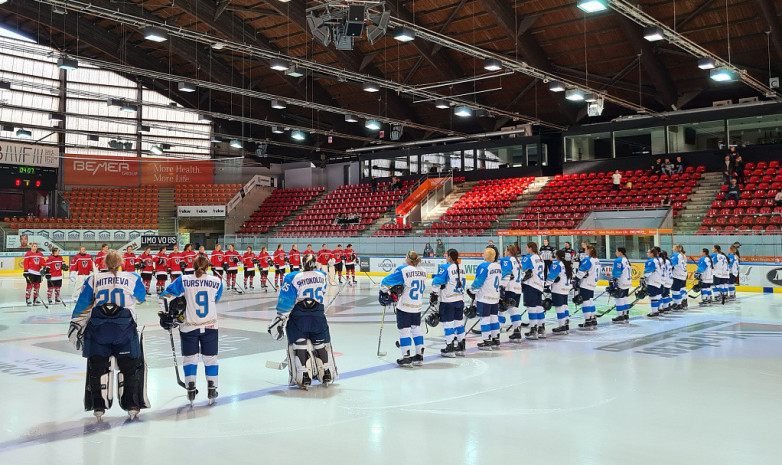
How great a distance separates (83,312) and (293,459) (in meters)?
2.52

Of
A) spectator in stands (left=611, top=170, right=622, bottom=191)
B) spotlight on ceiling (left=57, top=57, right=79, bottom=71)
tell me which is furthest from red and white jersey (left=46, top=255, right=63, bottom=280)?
spectator in stands (left=611, top=170, right=622, bottom=191)

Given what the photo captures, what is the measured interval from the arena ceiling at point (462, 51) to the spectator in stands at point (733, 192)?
451 cm

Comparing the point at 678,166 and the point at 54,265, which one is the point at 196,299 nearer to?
the point at 54,265

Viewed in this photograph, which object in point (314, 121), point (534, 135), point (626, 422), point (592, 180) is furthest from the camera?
point (314, 121)

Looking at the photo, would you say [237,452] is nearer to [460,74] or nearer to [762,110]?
[460,74]

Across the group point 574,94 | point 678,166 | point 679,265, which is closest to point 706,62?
point 574,94

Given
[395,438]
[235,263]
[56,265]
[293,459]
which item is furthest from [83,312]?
[235,263]

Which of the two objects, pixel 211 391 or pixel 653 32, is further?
pixel 653 32

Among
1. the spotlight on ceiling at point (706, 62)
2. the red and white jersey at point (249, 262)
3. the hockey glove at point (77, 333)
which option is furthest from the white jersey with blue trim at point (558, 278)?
the red and white jersey at point (249, 262)

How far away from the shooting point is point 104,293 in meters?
5.45

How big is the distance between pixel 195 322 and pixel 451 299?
139 inches

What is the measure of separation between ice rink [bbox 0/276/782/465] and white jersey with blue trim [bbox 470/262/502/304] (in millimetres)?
790

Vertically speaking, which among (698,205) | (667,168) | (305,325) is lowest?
(305,325)

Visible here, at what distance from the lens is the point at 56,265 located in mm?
15414
